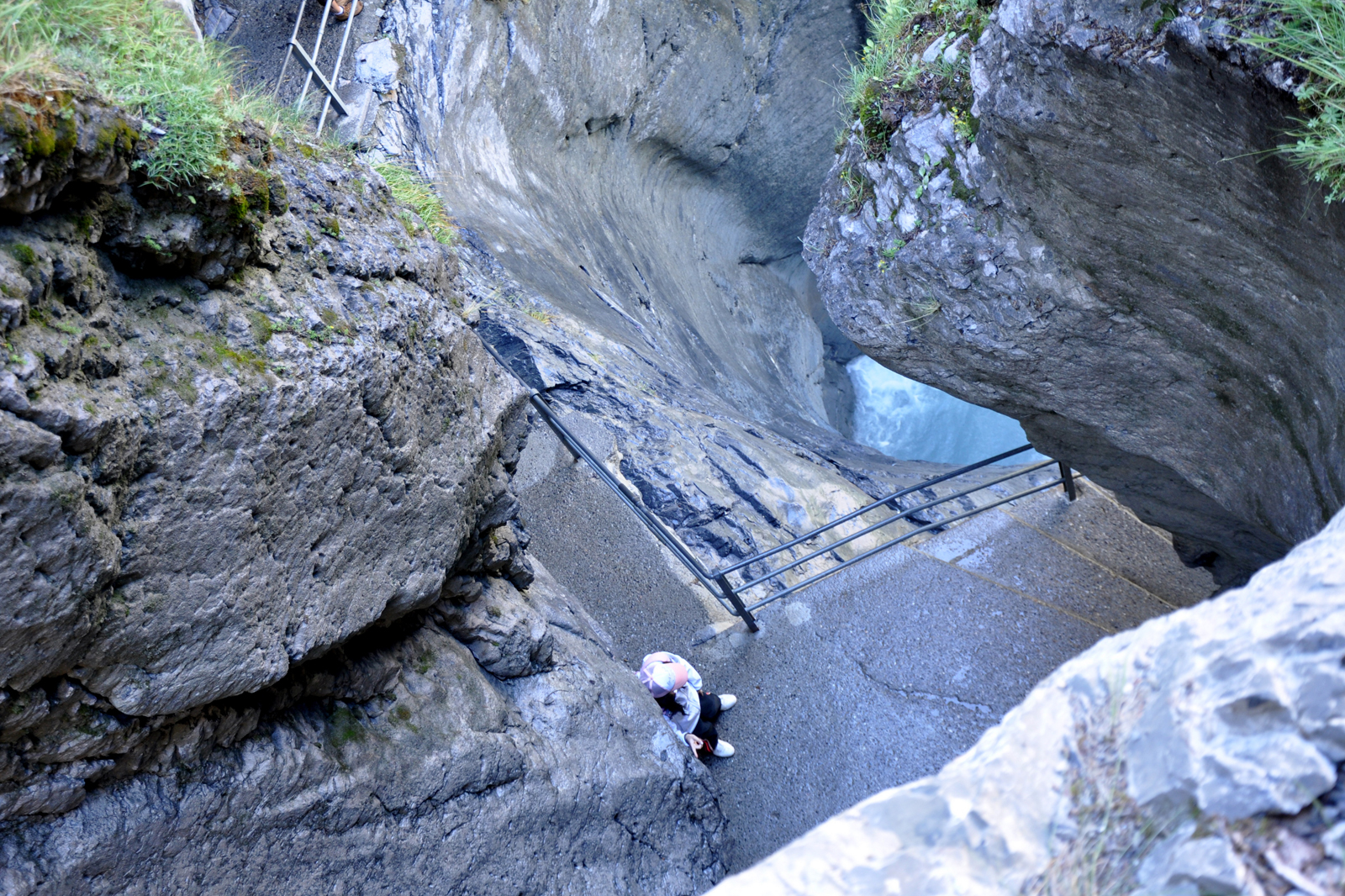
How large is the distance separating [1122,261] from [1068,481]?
3.27 metres

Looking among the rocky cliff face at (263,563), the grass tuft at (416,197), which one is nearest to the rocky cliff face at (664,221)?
the grass tuft at (416,197)

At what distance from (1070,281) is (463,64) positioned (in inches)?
229

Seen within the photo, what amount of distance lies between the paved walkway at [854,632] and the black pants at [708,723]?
15 centimetres

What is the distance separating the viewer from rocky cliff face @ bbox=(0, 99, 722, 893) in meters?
1.84

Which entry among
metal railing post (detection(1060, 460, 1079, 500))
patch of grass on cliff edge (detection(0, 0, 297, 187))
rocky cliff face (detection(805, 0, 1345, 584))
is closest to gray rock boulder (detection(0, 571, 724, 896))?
patch of grass on cliff edge (detection(0, 0, 297, 187))

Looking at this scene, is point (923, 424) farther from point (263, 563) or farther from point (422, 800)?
point (263, 563)

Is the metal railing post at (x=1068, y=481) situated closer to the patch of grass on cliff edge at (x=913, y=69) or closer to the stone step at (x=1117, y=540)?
the stone step at (x=1117, y=540)

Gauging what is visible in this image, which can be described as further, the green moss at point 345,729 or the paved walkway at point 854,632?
the paved walkway at point 854,632

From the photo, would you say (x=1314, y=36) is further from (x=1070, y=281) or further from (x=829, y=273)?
(x=829, y=273)

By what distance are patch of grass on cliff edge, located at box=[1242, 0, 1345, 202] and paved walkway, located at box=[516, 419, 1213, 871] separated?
3.45m

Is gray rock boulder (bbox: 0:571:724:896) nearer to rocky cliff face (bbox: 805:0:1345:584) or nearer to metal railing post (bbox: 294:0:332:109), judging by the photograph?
rocky cliff face (bbox: 805:0:1345:584)

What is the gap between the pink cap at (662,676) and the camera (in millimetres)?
4262

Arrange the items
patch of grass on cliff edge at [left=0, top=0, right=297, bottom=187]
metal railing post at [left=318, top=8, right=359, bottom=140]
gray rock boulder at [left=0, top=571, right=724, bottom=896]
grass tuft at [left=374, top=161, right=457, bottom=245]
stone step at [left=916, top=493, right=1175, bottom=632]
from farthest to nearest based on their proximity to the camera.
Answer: metal railing post at [left=318, top=8, right=359, bottom=140] < stone step at [left=916, top=493, right=1175, bottom=632] < grass tuft at [left=374, top=161, right=457, bottom=245] < gray rock boulder at [left=0, top=571, right=724, bottom=896] < patch of grass on cliff edge at [left=0, top=0, right=297, bottom=187]

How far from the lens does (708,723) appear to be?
439 centimetres
